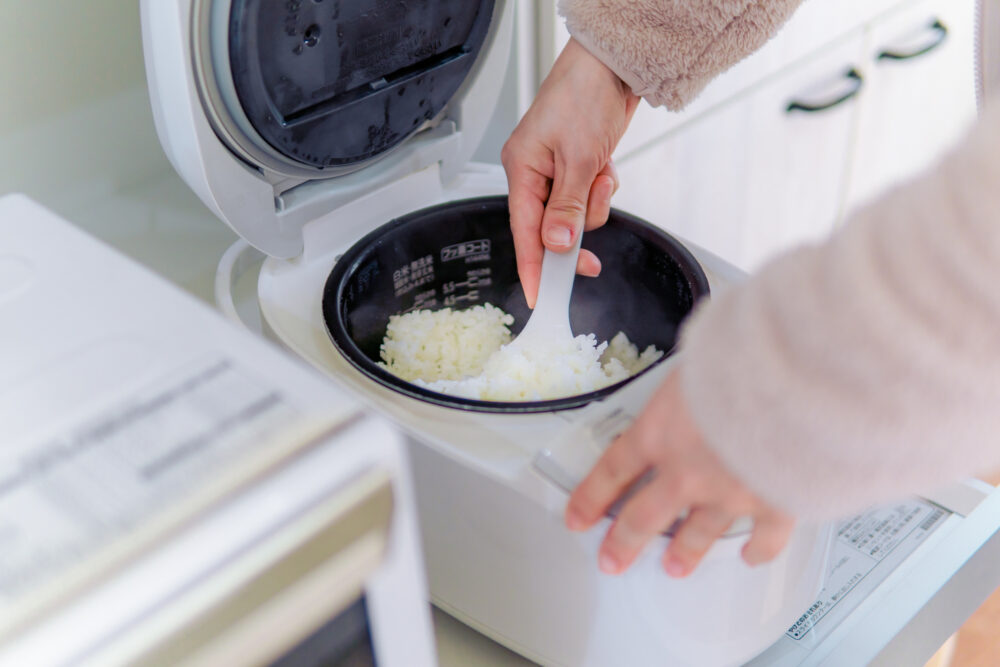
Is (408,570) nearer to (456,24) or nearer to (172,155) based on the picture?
(172,155)

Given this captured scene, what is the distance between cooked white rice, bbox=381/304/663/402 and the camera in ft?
2.28

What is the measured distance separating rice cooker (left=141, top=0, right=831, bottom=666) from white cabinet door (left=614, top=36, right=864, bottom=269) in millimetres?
340

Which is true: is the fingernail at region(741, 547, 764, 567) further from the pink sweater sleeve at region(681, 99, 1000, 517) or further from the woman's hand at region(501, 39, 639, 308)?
the woman's hand at region(501, 39, 639, 308)

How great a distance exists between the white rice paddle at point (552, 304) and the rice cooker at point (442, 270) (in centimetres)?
7

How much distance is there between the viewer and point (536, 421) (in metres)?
0.57

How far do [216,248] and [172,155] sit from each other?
0.24m

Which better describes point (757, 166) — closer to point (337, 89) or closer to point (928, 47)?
point (928, 47)

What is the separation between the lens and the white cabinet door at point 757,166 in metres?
1.15

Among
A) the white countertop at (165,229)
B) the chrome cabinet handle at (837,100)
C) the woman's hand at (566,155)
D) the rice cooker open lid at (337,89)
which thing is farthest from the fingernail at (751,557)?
the chrome cabinet handle at (837,100)

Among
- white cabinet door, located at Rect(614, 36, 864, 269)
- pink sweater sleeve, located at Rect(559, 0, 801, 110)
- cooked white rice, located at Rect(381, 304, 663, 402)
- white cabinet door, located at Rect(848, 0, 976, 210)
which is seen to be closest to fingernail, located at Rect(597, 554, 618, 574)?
cooked white rice, located at Rect(381, 304, 663, 402)

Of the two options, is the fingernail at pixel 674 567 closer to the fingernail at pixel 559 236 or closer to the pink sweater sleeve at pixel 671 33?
the fingernail at pixel 559 236

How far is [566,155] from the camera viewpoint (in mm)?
773

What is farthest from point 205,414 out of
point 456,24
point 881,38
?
point 881,38

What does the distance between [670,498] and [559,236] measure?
0.31 metres
